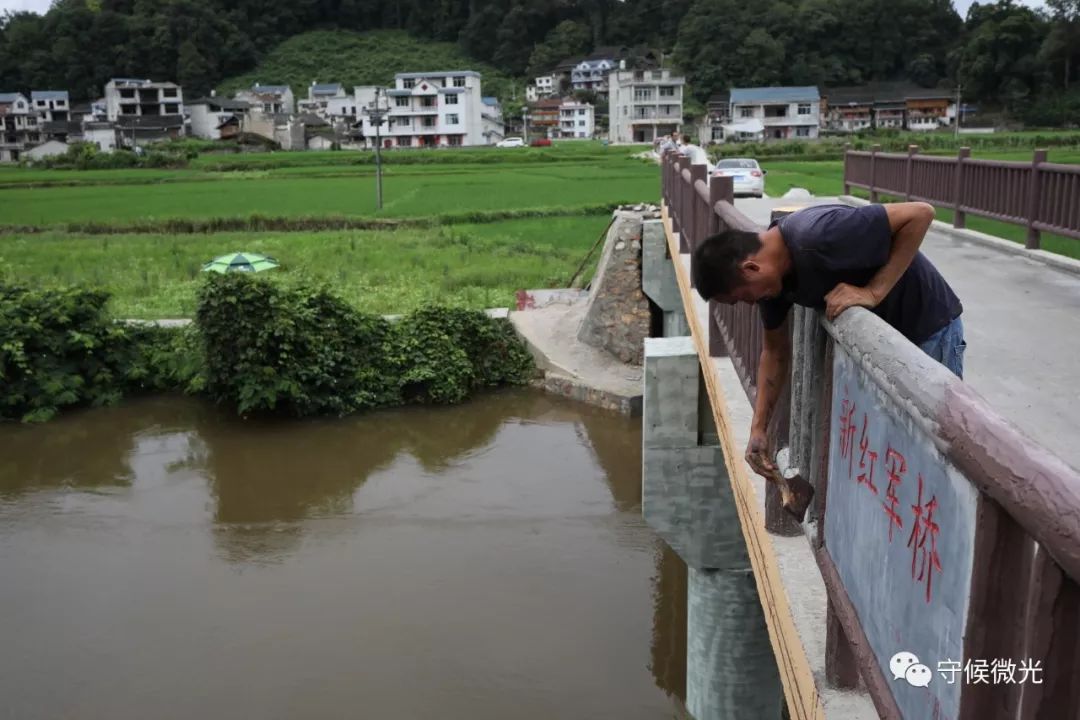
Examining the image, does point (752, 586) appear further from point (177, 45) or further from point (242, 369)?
A: point (177, 45)

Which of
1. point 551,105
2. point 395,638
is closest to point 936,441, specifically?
point 395,638

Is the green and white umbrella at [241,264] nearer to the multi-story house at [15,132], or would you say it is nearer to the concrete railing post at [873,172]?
the concrete railing post at [873,172]

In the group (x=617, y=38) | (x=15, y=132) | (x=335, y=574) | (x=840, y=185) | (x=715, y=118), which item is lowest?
(x=335, y=574)

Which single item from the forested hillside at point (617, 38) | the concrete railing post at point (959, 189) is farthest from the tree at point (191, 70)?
the concrete railing post at point (959, 189)

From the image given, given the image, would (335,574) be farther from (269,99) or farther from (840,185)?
(269,99)

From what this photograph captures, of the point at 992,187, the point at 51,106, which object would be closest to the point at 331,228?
the point at 992,187

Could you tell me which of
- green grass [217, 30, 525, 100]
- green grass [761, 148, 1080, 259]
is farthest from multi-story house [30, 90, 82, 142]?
green grass [761, 148, 1080, 259]

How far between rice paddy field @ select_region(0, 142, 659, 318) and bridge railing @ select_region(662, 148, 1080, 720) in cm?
1475

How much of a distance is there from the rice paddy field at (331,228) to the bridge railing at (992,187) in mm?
7943

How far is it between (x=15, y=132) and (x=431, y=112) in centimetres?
3705

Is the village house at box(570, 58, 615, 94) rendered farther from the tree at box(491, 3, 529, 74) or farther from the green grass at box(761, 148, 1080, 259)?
the green grass at box(761, 148, 1080, 259)

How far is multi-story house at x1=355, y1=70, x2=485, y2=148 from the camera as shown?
88062 millimetres

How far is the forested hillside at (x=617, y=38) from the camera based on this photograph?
7269 centimetres

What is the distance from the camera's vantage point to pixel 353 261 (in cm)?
2347
